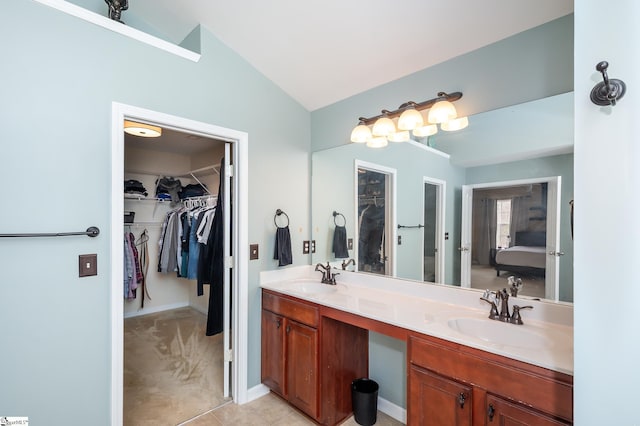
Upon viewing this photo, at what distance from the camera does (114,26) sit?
5.48 ft

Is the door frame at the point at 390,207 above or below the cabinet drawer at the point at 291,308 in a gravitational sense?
above

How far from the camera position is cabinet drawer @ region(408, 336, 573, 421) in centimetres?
105

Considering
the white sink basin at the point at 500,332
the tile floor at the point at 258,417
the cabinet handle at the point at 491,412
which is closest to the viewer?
the cabinet handle at the point at 491,412

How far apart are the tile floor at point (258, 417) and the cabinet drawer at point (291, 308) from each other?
0.70 meters

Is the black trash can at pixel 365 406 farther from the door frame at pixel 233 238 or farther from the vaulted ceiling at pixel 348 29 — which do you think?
the vaulted ceiling at pixel 348 29

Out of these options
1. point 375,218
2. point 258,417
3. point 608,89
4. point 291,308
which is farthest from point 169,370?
point 608,89

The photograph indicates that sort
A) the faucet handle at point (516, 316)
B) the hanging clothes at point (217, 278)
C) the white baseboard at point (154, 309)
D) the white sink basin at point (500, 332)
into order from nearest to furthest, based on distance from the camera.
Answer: the white sink basin at point (500, 332), the faucet handle at point (516, 316), the hanging clothes at point (217, 278), the white baseboard at point (154, 309)

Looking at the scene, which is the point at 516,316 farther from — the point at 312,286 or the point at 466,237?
the point at 312,286

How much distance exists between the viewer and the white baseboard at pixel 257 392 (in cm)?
227

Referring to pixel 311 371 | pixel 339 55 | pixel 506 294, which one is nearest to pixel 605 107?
pixel 506 294

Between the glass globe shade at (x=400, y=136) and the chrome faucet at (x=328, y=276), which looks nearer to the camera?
the glass globe shade at (x=400, y=136)

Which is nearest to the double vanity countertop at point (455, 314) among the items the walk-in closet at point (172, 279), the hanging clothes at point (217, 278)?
the hanging clothes at point (217, 278)

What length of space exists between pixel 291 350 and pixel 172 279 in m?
3.05

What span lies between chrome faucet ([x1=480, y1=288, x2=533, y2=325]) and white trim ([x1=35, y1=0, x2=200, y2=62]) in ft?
7.84
